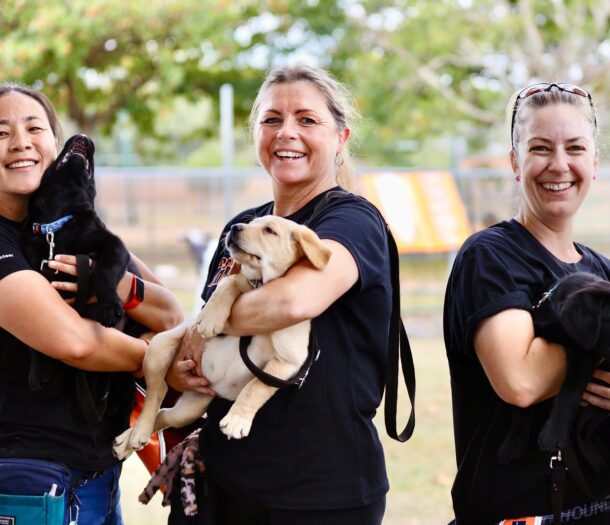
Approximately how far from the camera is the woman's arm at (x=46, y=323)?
8.29 feet

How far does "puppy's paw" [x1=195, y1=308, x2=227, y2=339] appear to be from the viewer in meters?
2.55

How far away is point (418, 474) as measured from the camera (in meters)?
5.73

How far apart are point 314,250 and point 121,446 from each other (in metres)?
1.01

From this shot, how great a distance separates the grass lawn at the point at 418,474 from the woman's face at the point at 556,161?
2.97 metres

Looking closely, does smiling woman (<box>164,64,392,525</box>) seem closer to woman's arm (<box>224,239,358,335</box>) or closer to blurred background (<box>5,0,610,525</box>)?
woman's arm (<box>224,239,358,335</box>)

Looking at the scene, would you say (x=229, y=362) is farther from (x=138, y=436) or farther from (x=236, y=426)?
(x=138, y=436)

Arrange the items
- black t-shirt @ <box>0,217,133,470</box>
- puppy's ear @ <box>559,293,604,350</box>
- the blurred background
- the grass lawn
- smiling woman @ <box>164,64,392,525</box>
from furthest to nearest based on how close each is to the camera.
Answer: the blurred background, the grass lawn, black t-shirt @ <box>0,217,133,470</box>, smiling woman @ <box>164,64,392,525</box>, puppy's ear @ <box>559,293,604,350</box>

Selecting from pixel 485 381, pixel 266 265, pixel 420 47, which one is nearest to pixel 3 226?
pixel 266 265

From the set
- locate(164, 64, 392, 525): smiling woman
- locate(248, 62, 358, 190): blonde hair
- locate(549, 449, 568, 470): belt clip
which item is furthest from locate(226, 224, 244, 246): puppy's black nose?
locate(549, 449, 568, 470): belt clip

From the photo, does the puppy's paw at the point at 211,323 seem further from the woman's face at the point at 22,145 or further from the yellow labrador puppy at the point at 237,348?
the woman's face at the point at 22,145

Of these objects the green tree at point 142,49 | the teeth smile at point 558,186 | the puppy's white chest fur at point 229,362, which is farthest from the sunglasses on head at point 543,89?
the green tree at point 142,49

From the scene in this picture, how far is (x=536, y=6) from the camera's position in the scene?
56.7 ft

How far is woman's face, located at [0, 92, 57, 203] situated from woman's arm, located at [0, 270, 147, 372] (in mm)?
370

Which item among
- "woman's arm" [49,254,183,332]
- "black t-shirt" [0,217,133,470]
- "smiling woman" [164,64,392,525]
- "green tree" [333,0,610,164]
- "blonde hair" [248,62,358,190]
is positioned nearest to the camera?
"smiling woman" [164,64,392,525]
